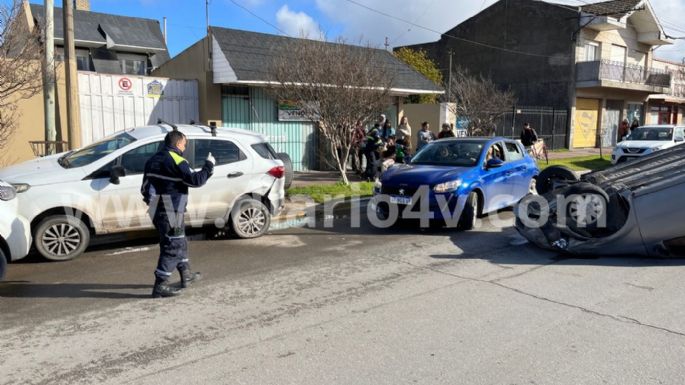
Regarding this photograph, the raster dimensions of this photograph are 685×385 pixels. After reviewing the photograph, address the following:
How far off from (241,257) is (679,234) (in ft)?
17.5

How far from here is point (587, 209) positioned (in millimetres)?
6844

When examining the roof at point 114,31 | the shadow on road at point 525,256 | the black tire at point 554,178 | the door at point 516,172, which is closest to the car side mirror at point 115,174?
the shadow on road at point 525,256

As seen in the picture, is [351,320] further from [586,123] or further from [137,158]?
[586,123]

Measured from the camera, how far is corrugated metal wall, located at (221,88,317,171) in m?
15.5

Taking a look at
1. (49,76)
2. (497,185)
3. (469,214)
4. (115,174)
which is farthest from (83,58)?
(469,214)

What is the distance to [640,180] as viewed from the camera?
689 centimetres

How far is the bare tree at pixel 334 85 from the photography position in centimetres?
1177

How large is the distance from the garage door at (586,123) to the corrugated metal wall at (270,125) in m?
18.8

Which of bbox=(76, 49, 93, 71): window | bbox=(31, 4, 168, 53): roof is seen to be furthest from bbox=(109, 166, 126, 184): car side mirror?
bbox=(76, 49, 93, 71): window

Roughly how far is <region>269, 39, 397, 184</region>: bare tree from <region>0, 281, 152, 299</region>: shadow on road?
23.2ft

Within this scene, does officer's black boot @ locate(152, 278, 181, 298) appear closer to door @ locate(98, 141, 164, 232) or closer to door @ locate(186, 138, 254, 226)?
door @ locate(98, 141, 164, 232)

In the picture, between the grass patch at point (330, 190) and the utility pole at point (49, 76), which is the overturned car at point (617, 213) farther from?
the utility pole at point (49, 76)

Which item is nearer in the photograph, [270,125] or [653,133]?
[270,125]

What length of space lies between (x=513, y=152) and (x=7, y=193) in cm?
818
